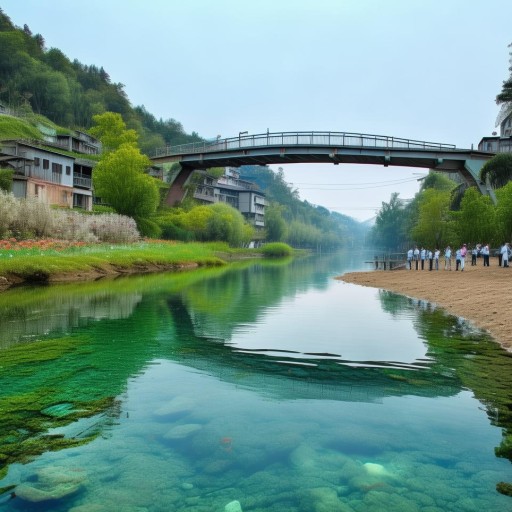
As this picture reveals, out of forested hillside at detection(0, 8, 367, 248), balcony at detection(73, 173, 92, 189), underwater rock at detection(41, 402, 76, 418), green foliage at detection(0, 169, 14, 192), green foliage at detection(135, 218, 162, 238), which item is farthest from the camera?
forested hillside at detection(0, 8, 367, 248)

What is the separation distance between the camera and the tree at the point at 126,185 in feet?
188

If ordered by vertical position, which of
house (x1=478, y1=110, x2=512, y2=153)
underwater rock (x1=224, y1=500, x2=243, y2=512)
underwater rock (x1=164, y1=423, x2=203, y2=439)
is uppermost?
house (x1=478, y1=110, x2=512, y2=153)

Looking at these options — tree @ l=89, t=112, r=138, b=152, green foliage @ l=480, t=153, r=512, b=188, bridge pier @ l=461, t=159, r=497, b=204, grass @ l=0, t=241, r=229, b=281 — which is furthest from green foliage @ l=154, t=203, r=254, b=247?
green foliage @ l=480, t=153, r=512, b=188

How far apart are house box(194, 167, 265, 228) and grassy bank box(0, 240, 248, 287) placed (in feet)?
204

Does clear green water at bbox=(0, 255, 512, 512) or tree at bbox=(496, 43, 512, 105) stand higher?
tree at bbox=(496, 43, 512, 105)

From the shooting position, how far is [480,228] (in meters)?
40.8

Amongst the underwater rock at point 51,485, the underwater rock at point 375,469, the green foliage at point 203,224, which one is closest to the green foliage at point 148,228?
the green foliage at point 203,224

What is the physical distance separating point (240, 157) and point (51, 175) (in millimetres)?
22368

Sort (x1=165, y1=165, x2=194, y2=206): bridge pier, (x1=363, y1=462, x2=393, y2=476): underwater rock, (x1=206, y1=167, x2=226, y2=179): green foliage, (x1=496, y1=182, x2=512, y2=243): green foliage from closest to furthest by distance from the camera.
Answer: (x1=363, y1=462, x2=393, y2=476): underwater rock, (x1=496, y1=182, x2=512, y2=243): green foliage, (x1=165, y1=165, x2=194, y2=206): bridge pier, (x1=206, y1=167, x2=226, y2=179): green foliage

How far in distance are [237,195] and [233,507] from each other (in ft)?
391

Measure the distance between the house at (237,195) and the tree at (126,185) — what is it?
1911 inches

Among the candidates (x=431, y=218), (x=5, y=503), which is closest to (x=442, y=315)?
(x=5, y=503)

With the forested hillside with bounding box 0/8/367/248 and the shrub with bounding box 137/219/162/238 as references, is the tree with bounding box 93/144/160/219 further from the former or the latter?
the forested hillside with bounding box 0/8/367/248

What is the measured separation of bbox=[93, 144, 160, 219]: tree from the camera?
57.3 metres
